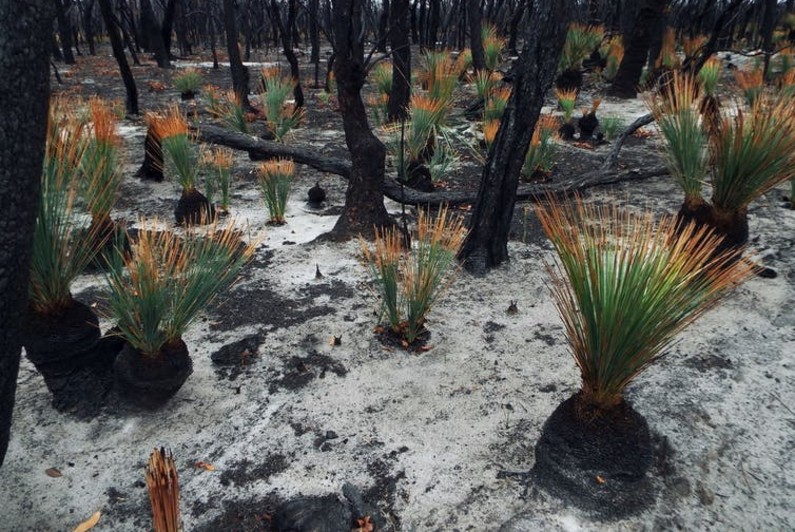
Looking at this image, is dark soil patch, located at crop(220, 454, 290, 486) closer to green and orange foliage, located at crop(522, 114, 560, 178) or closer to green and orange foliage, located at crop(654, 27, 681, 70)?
green and orange foliage, located at crop(522, 114, 560, 178)

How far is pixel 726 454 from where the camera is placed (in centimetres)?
167

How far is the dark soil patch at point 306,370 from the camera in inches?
82.3

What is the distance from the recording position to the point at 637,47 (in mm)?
7688

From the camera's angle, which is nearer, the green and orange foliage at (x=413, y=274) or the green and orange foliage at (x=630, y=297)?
the green and orange foliage at (x=630, y=297)

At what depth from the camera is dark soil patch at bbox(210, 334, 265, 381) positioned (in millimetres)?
2172

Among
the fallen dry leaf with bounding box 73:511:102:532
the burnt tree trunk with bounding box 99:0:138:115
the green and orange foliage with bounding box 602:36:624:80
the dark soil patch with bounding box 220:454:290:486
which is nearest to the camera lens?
the fallen dry leaf with bounding box 73:511:102:532

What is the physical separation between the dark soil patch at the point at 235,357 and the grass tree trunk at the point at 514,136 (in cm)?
122

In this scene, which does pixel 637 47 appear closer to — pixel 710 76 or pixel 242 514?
pixel 710 76

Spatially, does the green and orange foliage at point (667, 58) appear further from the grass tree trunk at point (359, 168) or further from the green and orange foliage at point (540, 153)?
the grass tree trunk at point (359, 168)

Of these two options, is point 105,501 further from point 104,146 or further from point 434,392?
point 104,146

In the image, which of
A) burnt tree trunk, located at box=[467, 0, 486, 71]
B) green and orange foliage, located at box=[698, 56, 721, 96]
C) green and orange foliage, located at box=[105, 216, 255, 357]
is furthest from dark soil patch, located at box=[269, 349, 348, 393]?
burnt tree trunk, located at box=[467, 0, 486, 71]

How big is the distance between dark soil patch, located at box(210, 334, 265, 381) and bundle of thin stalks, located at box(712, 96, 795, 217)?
232cm

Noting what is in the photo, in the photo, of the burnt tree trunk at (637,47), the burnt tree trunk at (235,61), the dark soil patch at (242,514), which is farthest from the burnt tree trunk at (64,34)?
the dark soil patch at (242,514)

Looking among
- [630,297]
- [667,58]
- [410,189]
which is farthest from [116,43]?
[667,58]
